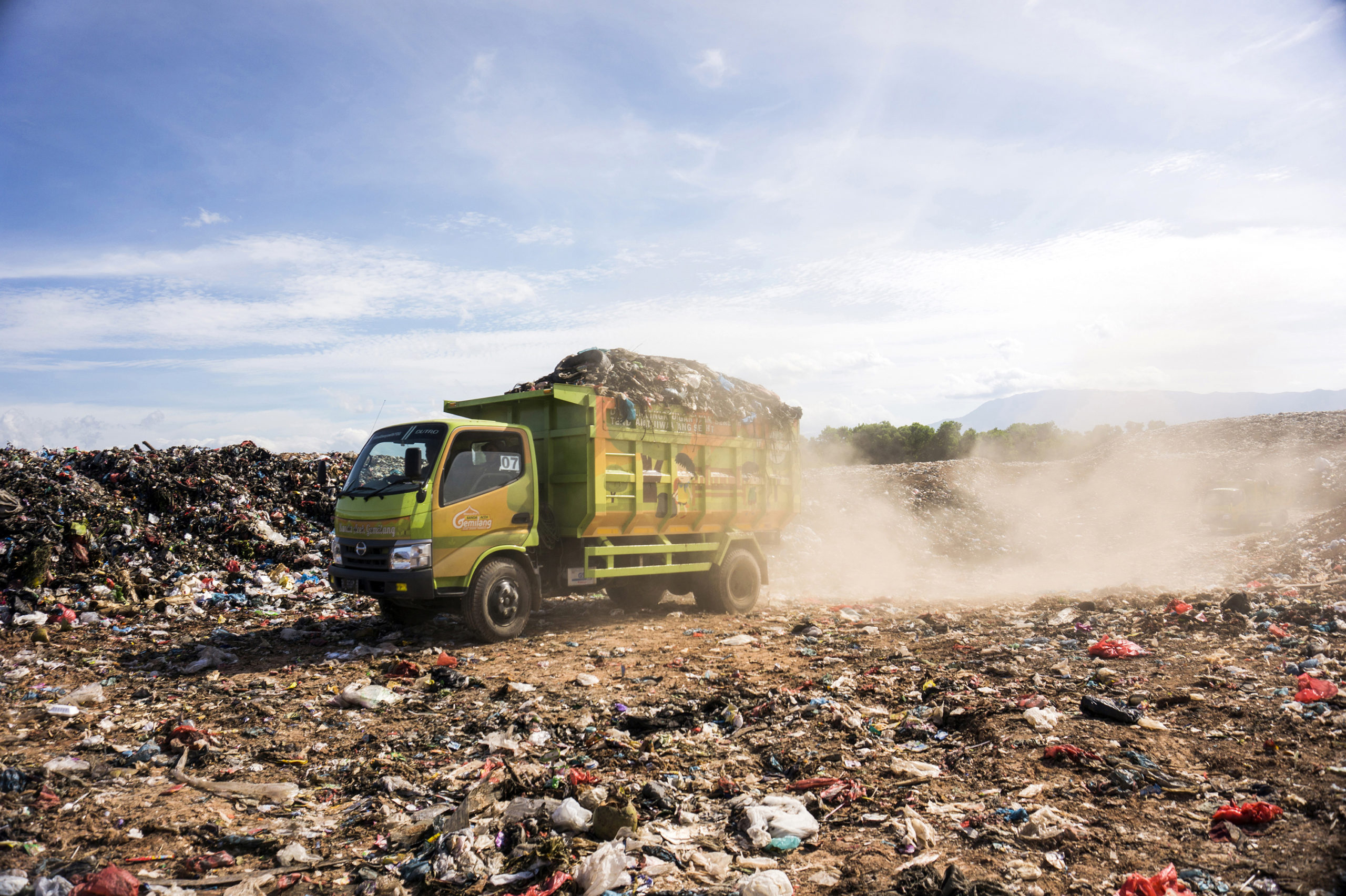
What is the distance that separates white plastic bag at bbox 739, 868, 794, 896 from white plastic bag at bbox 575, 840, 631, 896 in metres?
0.50

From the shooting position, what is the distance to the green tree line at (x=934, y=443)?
34.5 m

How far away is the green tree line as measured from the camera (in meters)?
34.5

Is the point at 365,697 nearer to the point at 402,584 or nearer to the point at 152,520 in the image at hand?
the point at 402,584

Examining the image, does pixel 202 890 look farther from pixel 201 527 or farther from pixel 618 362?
pixel 201 527

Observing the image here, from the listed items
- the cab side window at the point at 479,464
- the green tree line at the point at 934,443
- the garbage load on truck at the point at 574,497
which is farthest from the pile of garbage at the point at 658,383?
the green tree line at the point at 934,443

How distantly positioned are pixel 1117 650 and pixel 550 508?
5.94 metres

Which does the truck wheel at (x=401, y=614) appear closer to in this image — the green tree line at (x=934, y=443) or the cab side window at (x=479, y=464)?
the cab side window at (x=479, y=464)

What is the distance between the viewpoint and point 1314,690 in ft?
17.9

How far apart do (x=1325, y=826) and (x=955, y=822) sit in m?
1.67

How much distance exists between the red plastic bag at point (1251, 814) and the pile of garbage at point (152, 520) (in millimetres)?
8761

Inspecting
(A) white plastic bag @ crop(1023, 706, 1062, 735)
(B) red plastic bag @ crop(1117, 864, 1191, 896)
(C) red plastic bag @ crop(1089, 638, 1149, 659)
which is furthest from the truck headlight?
(C) red plastic bag @ crop(1089, 638, 1149, 659)

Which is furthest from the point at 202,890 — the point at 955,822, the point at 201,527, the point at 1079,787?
the point at 201,527

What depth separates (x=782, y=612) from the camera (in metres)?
10.5

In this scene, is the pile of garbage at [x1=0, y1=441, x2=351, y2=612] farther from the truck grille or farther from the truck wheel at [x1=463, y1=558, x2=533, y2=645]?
the truck wheel at [x1=463, y1=558, x2=533, y2=645]
